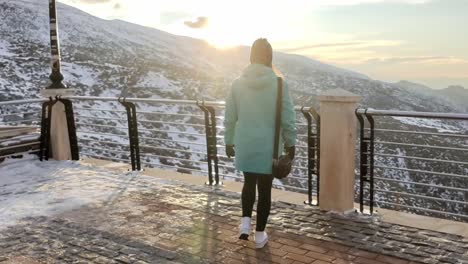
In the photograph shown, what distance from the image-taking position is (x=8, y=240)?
583 cm

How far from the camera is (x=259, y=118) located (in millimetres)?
5172

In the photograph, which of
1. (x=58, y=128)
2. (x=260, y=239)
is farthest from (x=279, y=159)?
(x=58, y=128)

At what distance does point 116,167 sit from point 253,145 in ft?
17.3

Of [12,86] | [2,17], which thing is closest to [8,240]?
[12,86]

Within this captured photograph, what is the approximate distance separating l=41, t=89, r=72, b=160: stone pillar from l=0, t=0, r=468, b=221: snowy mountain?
13517mm

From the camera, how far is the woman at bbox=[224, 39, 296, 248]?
16.8 feet

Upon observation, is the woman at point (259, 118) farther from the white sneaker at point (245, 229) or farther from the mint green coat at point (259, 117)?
the white sneaker at point (245, 229)

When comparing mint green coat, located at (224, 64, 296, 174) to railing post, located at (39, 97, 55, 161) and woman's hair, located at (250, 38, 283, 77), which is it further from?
railing post, located at (39, 97, 55, 161)

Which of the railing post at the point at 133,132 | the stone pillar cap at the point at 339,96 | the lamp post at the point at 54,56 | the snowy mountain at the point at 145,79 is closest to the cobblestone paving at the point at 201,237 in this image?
the stone pillar cap at the point at 339,96

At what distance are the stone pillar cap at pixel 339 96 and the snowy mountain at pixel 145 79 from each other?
60.3 ft

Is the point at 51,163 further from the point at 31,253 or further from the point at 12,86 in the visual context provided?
the point at 12,86

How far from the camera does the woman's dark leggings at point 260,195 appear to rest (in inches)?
209

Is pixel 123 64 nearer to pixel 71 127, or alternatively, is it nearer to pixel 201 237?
pixel 71 127

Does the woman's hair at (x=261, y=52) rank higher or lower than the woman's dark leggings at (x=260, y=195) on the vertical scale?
higher
